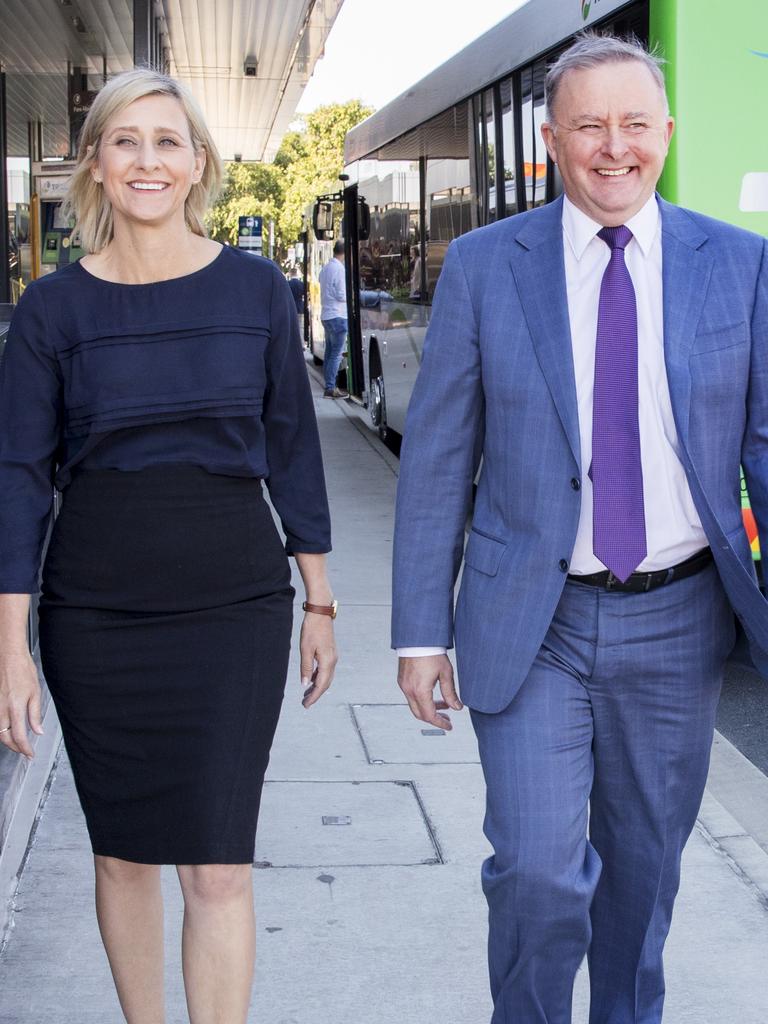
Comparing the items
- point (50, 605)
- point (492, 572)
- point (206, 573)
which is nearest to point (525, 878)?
point (492, 572)

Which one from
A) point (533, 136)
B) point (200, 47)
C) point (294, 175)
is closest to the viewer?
point (533, 136)

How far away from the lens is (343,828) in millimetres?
4691

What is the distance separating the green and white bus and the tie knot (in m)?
0.44

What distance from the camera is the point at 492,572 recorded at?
2920mm

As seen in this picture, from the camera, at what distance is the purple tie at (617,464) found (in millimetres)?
2793

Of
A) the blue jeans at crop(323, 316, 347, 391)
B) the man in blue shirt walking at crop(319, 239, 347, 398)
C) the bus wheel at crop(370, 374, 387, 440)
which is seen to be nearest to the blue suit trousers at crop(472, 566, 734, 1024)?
the bus wheel at crop(370, 374, 387, 440)

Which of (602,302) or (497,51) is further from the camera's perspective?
(497,51)

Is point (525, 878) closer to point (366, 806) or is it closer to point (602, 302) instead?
point (602, 302)

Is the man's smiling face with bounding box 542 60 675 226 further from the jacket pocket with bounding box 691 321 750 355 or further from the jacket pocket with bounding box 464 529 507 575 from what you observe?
the jacket pocket with bounding box 464 529 507 575

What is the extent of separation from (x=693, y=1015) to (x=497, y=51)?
7.23 metres

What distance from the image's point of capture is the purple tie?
9.16 ft

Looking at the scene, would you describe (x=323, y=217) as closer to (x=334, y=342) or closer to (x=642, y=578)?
(x=334, y=342)

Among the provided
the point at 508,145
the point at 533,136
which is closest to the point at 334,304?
the point at 508,145

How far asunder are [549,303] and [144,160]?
0.82m
